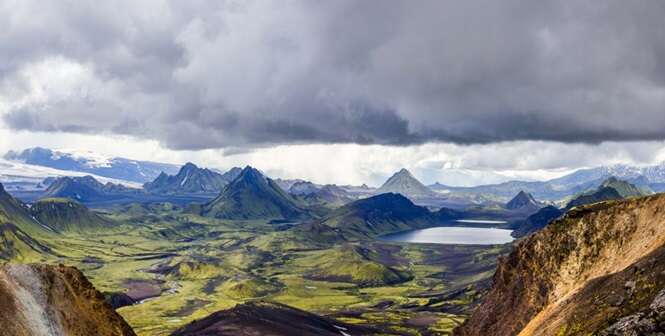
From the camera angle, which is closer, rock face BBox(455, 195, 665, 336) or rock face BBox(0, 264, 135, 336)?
rock face BBox(455, 195, 665, 336)

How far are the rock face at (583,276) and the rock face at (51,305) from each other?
88.7 metres

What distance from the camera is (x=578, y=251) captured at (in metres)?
115

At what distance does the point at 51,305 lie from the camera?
109625 mm

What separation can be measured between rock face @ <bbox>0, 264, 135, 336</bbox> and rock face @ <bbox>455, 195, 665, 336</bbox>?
88.7 m

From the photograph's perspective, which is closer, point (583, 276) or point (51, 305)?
point (51, 305)

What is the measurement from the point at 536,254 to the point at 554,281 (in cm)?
1133

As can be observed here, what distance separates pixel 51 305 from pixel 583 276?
10747cm

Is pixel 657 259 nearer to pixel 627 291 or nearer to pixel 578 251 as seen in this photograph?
pixel 627 291

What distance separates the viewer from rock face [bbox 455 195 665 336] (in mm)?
77500

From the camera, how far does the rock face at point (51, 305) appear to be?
99.3m

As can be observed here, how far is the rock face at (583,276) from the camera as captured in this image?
7750cm

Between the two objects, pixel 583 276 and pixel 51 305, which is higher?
pixel 583 276

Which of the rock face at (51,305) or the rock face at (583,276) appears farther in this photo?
the rock face at (51,305)

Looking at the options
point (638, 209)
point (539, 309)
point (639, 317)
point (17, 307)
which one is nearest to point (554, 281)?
point (539, 309)
